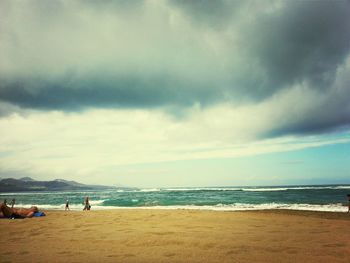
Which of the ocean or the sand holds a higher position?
the sand

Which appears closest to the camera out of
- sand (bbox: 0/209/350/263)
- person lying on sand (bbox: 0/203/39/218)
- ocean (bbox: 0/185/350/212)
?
sand (bbox: 0/209/350/263)

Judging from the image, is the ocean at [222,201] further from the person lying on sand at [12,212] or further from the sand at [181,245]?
the sand at [181,245]

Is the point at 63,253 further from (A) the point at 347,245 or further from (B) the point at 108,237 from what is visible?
(A) the point at 347,245

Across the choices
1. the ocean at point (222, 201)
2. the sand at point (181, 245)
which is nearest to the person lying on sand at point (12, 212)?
the sand at point (181, 245)

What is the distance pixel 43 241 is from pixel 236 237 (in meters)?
7.10

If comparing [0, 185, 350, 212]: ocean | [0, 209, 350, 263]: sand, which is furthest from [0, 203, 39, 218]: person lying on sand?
[0, 185, 350, 212]: ocean

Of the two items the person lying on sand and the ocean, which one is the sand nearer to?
the person lying on sand

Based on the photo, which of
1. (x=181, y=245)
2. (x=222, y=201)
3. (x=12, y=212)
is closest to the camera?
(x=181, y=245)

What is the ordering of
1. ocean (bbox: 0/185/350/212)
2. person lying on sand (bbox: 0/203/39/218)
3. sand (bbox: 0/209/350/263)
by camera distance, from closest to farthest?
sand (bbox: 0/209/350/263)
person lying on sand (bbox: 0/203/39/218)
ocean (bbox: 0/185/350/212)

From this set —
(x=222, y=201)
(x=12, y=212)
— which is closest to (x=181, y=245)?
(x=12, y=212)

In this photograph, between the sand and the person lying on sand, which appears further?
the person lying on sand

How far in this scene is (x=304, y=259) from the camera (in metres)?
6.36

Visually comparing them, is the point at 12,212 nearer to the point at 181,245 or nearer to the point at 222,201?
the point at 181,245

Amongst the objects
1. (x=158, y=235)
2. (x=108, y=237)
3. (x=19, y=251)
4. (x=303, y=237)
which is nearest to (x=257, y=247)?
(x=303, y=237)
